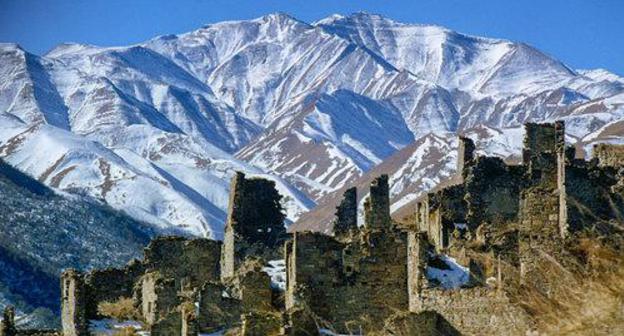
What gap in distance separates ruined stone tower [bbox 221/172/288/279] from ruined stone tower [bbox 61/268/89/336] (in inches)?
183

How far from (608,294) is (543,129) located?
2576 cm

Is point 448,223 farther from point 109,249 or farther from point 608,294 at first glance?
point 109,249

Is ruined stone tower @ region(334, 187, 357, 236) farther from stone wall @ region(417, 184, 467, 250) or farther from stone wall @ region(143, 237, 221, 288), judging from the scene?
stone wall @ region(143, 237, 221, 288)

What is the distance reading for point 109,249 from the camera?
198125mm

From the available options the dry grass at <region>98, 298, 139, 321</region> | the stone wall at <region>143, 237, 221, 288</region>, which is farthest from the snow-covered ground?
the dry grass at <region>98, 298, 139, 321</region>

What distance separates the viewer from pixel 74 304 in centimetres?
3856

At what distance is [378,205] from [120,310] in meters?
7.77

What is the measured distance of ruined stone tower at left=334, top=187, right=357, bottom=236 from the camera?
43.5 metres

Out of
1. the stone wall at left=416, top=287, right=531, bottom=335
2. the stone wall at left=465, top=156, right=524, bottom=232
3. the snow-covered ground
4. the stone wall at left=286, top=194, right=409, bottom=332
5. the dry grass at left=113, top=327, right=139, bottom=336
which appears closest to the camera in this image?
the stone wall at left=416, top=287, right=531, bottom=335

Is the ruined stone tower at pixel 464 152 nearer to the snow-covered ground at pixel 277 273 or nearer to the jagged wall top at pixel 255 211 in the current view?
the jagged wall top at pixel 255 211

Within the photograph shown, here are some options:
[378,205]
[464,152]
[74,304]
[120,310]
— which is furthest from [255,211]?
[74,304]

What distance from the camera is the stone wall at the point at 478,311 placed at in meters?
28.9

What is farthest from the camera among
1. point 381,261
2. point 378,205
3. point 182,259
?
point 182,259

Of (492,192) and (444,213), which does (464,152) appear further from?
(444,213)
